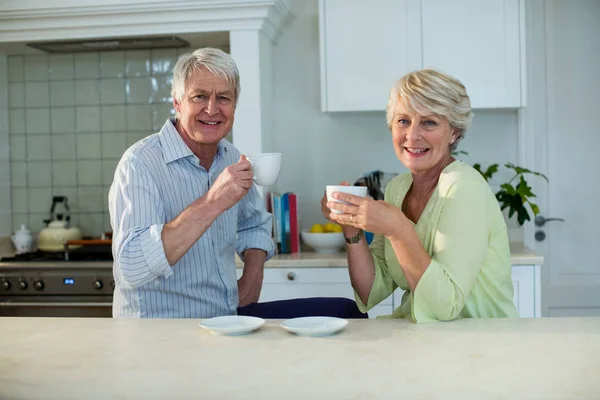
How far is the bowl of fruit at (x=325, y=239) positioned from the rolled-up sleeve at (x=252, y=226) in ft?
3.32

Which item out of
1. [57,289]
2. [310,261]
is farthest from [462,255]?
[57,289]

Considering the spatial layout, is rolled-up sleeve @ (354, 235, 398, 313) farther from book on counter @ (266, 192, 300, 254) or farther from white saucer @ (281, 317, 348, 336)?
book on counter @ (266, 192, 300, 254)

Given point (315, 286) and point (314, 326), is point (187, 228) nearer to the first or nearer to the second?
point (314, 326)

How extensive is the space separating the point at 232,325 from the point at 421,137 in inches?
29.0

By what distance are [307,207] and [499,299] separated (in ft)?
7.45

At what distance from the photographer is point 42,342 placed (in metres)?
1.60

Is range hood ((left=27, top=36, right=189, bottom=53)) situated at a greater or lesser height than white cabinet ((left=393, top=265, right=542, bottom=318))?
greater

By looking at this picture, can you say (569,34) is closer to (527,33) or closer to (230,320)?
(527,33)

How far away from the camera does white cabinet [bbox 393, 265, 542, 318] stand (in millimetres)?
3324

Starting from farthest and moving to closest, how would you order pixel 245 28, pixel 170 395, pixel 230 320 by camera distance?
pixel 245 28 < pixel 230 320 < pixel 170 395

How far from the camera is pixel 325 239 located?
3602 millimetres

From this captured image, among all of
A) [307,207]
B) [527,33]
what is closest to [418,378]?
[307,207]

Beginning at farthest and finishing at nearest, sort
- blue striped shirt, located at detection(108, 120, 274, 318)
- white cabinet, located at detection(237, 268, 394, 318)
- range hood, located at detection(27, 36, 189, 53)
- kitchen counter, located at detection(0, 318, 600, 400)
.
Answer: range hood, located at detection(27, 36, 189, 53), white cabinet, located at detection(237, 268, 394, 318), blue striped shirt, located at detection(108, 120, 274, 318), kitchen counter, located at detection(0, 318, 600, 400)

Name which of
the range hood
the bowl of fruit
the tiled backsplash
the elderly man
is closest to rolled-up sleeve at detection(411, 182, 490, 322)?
the elderly man
